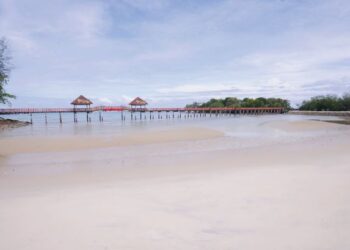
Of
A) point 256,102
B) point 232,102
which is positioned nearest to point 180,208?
point 256,102

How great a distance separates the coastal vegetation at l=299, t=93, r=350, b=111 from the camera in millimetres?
75250

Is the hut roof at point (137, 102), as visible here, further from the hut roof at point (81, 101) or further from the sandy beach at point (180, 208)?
the sandy beach at point (180, 208)

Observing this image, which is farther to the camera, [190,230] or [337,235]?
[190,230]

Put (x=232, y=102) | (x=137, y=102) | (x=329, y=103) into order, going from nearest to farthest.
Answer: (x=137, y=102) < (x=329, y=103) < (x=232, y=102)

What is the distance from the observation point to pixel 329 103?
78.3 metres

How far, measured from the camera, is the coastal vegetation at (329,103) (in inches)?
2963

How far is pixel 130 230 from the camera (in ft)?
12.0

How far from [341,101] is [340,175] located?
8109 cm

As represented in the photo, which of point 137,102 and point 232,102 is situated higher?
point 232,102

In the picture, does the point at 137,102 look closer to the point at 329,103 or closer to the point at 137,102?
the point at 137,102

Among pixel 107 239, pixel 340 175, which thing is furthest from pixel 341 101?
pixel 107 239

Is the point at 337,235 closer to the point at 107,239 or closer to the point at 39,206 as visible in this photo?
the point at 107,239

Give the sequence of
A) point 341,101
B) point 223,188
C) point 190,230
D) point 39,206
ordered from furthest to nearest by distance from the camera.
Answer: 1. point 341,101
2. point 223,188
3. point 39,206
4. point 190,230

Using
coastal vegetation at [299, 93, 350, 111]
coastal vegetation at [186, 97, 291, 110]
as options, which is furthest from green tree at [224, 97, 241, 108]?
coastal vegetation at [299, 93, 350, 111]
